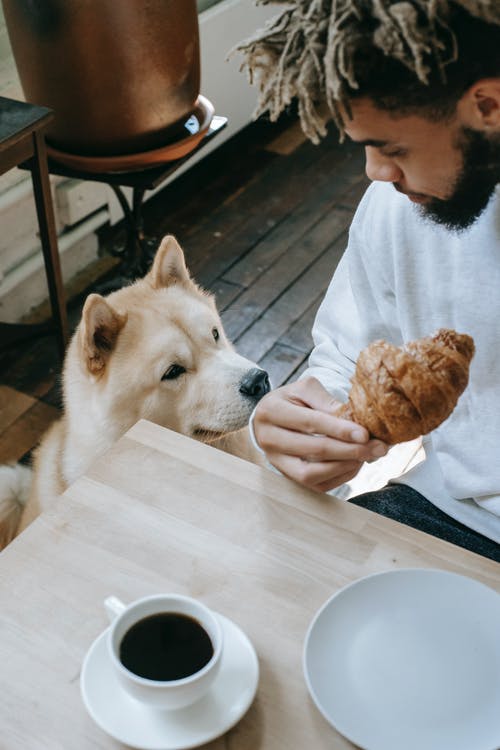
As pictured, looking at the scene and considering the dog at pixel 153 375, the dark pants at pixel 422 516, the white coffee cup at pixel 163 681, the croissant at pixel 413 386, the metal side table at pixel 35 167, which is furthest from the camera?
the metal side table at pixel 35 167

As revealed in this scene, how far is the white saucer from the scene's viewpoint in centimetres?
74

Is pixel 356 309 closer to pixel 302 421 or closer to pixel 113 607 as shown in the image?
pixel 302 421

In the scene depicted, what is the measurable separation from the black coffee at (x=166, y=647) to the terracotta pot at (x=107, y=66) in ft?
5.18

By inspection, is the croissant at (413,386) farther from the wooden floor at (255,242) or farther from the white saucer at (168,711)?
the wooden floor at (255,242)

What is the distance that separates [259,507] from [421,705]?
29cm

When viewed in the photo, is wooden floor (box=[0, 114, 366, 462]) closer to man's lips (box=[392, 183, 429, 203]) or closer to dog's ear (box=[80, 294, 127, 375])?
dog's ear (box=[80, 294, 127, 375])

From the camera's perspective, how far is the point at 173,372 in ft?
5.18

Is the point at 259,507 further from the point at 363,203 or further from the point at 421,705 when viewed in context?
the point at 363,203

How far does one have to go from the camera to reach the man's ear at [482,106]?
2.98ft

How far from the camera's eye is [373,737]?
2.48 feet

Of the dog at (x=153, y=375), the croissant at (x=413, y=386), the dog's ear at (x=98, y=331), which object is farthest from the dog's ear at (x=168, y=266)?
the croissant at (x=413, y=386)

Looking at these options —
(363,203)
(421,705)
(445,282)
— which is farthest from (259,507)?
(363,203)

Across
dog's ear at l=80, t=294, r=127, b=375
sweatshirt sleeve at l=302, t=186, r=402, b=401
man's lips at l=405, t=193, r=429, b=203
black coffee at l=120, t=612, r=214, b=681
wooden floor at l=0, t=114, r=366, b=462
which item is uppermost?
man's lips at l=405, t=193, r=429, b=203

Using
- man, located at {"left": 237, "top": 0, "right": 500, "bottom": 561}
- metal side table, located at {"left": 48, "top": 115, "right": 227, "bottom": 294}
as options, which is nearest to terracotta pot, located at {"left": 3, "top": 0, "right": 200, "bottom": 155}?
metal side table, located at {"left": 48, "top": 115, "right": 227, "bottom": 294}
